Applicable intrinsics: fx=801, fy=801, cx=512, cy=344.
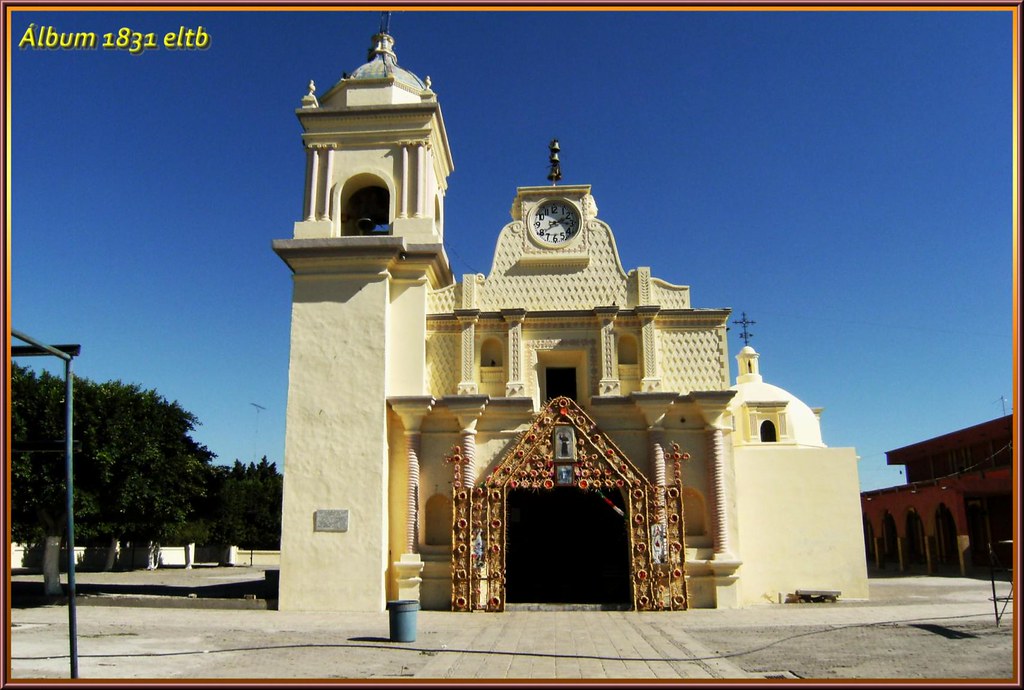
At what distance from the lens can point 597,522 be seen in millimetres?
21812

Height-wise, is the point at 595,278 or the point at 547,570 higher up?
the point at 595,278

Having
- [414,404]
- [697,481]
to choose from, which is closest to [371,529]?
[414,404]

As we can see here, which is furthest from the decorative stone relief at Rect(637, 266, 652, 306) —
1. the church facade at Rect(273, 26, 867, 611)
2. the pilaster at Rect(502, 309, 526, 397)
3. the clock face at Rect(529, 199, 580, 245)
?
the pilaster at Rect(502, 309, 526, 397)

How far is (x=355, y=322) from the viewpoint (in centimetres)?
1995

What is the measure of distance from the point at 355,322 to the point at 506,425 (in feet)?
15.0

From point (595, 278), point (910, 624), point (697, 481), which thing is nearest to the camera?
point (910, 624)

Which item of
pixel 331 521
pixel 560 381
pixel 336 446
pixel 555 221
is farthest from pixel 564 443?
pixel 555 221

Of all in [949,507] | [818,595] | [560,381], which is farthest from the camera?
[949,507]

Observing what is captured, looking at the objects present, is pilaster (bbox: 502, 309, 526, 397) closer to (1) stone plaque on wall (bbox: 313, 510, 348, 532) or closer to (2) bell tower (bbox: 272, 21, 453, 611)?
(2) bell tower (bbox: 272, 21, 453, 611)

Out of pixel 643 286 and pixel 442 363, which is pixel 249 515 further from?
pixel 643 286

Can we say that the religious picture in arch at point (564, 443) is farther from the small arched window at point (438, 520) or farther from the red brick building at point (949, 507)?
the red brick building at point (949, 507)

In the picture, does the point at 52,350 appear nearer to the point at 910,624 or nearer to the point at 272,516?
the point at 910,624

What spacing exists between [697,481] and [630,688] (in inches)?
489

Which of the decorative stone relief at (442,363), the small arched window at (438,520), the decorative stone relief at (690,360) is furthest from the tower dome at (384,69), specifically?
the small arched window at (438,520)
